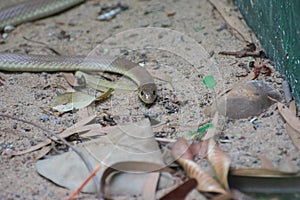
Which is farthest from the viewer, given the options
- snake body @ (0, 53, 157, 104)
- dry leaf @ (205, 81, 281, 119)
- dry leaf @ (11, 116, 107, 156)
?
snake body @ (0, 53, 157, 104)

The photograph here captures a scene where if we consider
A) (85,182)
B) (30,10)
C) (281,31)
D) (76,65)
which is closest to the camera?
(85,182)

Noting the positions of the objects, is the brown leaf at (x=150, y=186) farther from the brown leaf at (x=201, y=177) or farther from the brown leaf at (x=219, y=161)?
the brown leaf at (x=219, y=161)

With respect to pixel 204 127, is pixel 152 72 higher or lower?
lower

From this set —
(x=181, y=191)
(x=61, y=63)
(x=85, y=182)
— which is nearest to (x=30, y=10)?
(x=61, y=63)

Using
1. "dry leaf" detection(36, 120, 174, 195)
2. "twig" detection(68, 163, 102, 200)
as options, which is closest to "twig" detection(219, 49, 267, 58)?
"dry leaf" detection(36, 120, 174, 195)

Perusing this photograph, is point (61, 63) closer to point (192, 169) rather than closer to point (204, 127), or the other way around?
point (204, 127)

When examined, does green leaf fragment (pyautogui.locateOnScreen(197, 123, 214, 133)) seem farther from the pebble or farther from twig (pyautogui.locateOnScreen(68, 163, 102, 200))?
the pebble

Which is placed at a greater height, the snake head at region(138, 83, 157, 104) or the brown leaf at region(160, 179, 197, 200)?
the brown leaf at region(160, 179, 197, 200)

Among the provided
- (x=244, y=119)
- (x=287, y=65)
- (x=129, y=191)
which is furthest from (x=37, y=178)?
(x=287, y=65)
